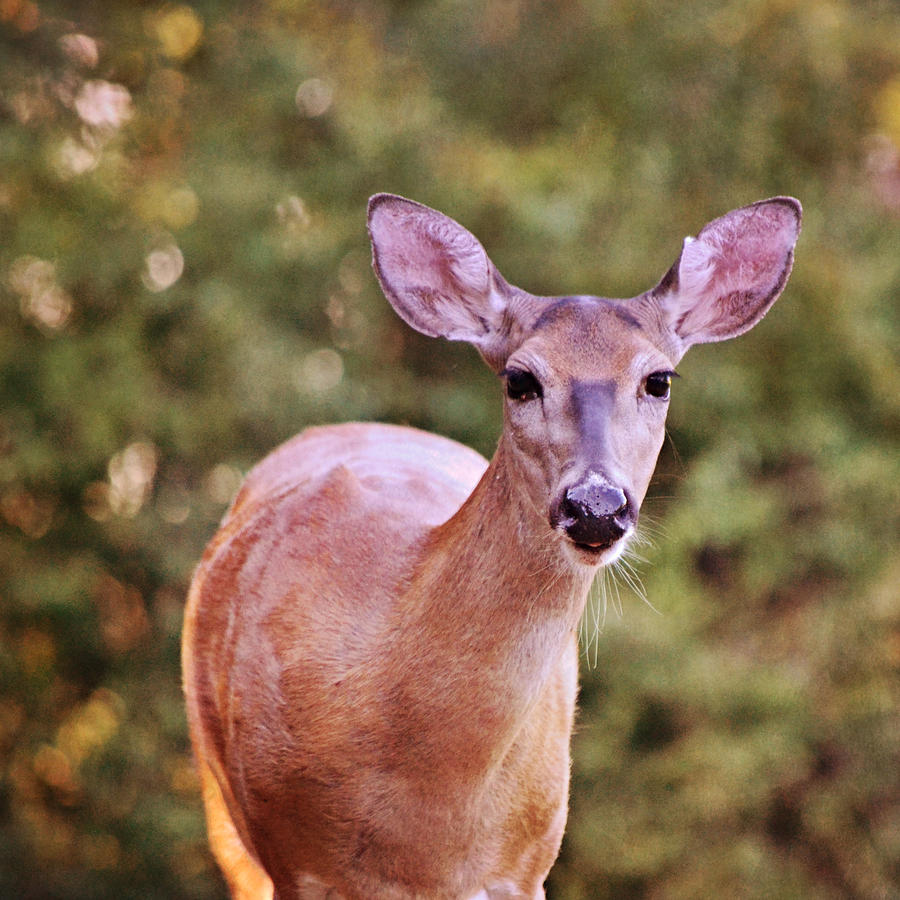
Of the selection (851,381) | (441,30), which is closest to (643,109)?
(441,30)

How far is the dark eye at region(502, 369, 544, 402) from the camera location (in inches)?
131

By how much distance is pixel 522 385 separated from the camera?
3350mm

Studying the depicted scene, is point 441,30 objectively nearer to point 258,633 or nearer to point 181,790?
point 181,790

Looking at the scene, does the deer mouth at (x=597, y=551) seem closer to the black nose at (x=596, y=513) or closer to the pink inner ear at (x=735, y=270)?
the black nose at (x=596, y=513)

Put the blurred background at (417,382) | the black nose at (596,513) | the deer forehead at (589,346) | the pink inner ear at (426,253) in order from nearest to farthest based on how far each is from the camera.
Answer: the black nose at (596,513), the deer forehead at (589,346), the pink inner ear at (426,253), the blurred background at (417,382)

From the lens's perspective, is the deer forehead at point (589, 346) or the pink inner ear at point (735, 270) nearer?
the deer forehead at point (589, 346)

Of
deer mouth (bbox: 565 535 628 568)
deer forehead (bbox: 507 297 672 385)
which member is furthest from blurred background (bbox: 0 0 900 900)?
deer mouth (bbox: 565 535 628 568)

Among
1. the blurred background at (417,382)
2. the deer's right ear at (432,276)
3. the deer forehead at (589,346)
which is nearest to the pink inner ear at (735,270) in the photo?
the deer forehead at (589,346)

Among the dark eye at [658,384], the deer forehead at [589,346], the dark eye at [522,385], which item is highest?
the deer forehead at [589,346]

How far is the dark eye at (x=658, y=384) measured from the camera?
3.37m

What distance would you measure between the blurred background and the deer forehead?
5.76m

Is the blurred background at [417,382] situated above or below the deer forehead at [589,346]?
below

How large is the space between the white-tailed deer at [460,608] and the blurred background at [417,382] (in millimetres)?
5319

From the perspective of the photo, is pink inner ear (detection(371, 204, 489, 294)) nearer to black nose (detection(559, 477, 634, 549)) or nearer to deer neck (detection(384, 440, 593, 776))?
deer neck (detection(384, 440, 593, 776))
